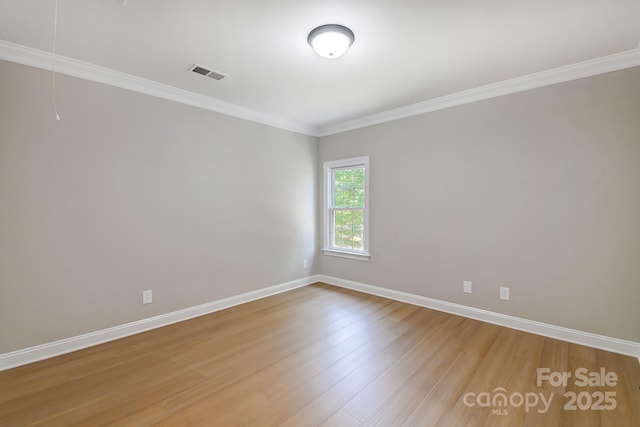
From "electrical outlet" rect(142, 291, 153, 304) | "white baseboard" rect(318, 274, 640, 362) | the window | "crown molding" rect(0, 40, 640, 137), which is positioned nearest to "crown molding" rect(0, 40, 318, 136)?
"crown molding" rect(0, 40, 640, 137)

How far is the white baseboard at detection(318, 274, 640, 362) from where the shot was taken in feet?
8.03

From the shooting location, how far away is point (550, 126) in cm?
275

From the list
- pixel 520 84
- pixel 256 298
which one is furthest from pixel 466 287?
pixel 256 298

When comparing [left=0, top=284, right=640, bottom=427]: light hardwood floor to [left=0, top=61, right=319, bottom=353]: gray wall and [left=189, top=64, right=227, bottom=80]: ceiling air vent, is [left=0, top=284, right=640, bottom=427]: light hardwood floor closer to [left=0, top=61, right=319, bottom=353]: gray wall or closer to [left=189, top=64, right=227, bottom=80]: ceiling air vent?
[left=0, top=61, right=319, bottom=353]: gray wall

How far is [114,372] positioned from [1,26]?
2688 millimetres

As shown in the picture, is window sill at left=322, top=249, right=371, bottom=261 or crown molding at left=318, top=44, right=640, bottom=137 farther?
window sill at left=322, top=249, right=371, bottom=261

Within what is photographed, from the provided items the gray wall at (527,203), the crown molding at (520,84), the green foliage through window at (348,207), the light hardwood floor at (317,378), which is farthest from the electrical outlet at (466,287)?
the crown molding at (520,84)

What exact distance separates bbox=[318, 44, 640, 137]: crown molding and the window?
750mm

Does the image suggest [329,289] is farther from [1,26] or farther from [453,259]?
[1,26]

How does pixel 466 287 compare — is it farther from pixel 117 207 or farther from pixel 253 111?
pixel 117 207

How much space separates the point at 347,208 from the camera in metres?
4.54

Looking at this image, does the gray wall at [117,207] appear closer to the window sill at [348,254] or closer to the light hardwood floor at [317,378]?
the light hardwood floor at [317,378]

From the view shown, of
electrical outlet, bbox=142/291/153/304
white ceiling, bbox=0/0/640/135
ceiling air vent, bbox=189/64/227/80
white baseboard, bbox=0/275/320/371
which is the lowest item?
white baseboard, bbox=0/275/320/371

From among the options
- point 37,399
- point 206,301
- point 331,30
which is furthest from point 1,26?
point 206,301
